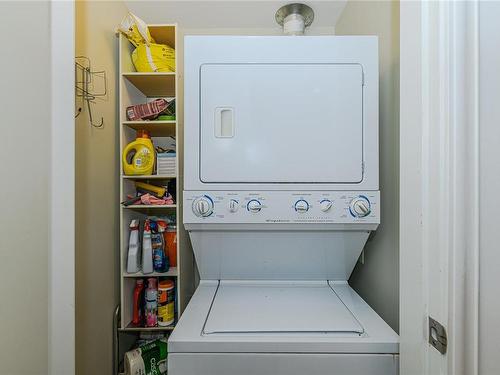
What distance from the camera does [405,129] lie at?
3.05 ft

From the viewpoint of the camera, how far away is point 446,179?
74cm

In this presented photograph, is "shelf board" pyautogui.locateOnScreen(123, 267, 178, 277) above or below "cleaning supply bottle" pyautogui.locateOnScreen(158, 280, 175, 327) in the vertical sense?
above

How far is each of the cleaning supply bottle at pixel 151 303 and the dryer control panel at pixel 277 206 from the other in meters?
1.05

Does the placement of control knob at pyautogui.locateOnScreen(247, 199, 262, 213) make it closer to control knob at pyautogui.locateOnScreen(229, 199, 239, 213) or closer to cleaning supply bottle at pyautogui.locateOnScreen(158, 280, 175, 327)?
control knob at pyautogui.locateOnScreen(229, 199, 239, 213)

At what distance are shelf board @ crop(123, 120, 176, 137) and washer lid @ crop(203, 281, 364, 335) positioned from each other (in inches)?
51.0

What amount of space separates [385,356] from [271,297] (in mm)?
599

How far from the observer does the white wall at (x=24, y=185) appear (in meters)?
0.87

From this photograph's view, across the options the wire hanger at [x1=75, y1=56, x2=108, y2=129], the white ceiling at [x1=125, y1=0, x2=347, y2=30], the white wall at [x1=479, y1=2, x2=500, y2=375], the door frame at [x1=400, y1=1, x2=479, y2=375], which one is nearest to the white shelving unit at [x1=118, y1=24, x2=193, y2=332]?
the wire hanger at [x1=75, y1=56, x2=108, y2=129]

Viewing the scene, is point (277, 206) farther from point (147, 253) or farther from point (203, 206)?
point (147, 253)

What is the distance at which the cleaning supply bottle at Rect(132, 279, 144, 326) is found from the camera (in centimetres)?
219

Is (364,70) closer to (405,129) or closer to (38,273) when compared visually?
(405,129)

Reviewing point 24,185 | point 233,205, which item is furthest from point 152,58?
point 24,185

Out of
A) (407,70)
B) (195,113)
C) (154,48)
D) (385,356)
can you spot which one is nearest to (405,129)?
(407,70)

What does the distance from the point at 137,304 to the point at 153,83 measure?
1814 millimetres
